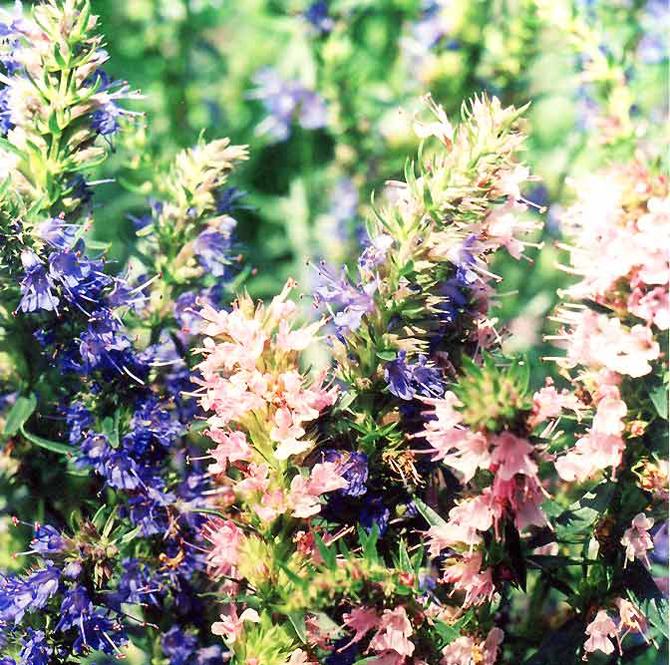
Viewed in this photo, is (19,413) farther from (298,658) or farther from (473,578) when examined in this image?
(473,578)

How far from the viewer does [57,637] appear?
1414 millimetres

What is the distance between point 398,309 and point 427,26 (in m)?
1.39

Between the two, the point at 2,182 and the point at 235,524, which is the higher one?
the point at 2,182

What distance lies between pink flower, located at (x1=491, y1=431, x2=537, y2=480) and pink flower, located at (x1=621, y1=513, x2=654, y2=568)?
24cm

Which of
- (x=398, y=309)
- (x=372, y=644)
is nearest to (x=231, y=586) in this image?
(x=372, y=644)

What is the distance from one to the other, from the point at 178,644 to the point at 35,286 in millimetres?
540

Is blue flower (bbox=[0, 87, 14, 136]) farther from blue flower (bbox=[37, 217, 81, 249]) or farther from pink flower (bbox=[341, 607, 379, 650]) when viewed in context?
pink flower (bbox=[341, 607, 379, 650])

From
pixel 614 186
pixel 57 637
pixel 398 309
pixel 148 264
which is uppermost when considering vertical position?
pixel 614 186

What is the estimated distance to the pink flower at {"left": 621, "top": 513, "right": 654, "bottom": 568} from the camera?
1.34 m

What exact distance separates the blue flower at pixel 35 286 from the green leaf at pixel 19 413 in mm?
183

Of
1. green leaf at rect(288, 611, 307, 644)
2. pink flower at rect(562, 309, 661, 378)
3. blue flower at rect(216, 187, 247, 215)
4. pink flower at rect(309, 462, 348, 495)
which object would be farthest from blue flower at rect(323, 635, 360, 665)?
blue flower at rect(216, 187, 247, 215)

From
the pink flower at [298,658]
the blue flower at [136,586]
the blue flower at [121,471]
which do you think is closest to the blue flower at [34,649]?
the blue flower at [136,586]

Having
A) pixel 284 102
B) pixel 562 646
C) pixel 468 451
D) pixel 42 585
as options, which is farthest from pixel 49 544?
pixel 284 102

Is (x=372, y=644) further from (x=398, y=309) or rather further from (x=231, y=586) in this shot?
(x=398, y=309)
